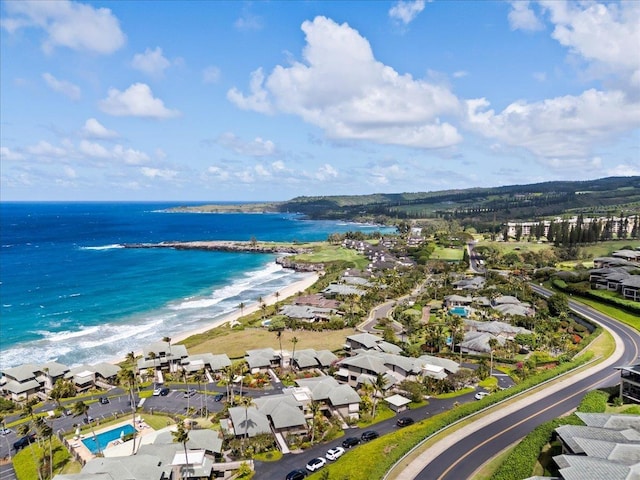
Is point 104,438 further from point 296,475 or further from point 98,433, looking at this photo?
point 296,475

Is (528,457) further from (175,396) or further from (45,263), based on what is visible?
(45,263)

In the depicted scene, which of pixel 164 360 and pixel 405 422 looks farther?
pixel 164 360

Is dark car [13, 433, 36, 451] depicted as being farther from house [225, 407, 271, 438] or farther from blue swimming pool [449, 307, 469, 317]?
blue swimming pool [449, 307, 469, 317]

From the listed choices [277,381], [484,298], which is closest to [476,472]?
[277,381]

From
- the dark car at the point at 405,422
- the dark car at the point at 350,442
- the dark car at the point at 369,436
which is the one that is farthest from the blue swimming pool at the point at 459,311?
the dark car at the point at 350,442

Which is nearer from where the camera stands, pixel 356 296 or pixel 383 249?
pixel 356 296

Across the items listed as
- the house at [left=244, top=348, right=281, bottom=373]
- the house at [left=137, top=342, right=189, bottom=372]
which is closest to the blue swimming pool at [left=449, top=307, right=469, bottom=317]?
the house at [left=244, top=348, right=281, bottom=373]

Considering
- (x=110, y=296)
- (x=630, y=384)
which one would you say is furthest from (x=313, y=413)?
(x=110, y=296)
